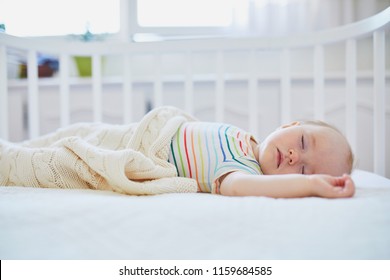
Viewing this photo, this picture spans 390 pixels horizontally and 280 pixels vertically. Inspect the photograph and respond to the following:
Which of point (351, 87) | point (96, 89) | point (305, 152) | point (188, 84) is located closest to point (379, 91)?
point (351, 87)

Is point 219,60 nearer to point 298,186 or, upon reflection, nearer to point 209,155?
point 209,155

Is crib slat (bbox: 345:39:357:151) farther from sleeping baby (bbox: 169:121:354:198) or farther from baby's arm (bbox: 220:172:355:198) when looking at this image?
baby's arm (bbox: 220:172:355:198)

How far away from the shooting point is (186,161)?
93 cm

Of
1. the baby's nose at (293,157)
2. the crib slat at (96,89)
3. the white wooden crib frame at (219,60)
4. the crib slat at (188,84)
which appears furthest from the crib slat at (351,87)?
the crib slat at (96,89)

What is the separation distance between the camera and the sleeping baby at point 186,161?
2.57 feet

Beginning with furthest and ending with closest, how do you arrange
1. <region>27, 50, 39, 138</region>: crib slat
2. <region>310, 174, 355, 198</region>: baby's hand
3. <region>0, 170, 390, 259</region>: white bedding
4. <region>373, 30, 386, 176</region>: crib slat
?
<region>27, 50, 39, 138</region>: crib slat < <region>373, 30, 386, 176</region>: crib slat < <region>310, 174, 355, 198</region>: baby's hand < <region>0, 170, 390, 259</region>: white bedding

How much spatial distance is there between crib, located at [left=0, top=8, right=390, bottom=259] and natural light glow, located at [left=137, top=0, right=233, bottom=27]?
152 millimetres

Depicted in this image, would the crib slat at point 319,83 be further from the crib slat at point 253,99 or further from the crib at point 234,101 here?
the crib slat at point 253,99

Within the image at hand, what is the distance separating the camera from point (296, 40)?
131 centimetres

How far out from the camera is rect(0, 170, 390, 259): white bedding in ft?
1.73

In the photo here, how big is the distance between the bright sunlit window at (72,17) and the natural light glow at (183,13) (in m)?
0.14

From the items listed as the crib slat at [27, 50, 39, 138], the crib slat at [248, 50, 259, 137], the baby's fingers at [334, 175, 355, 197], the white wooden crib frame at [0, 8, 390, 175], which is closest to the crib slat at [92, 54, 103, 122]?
the white wooden crib frame at [0, 8, 390, 175]

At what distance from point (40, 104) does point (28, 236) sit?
53.8 inches

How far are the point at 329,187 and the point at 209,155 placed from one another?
0.30m
